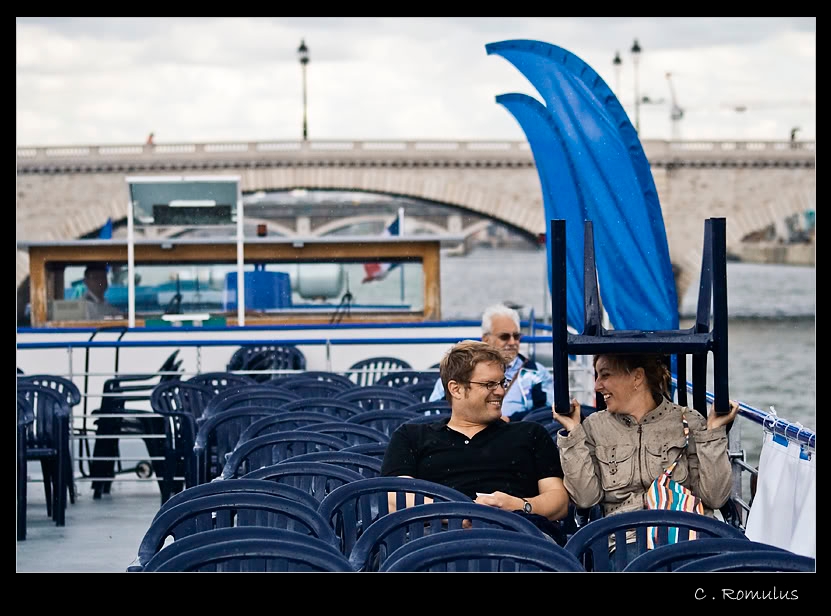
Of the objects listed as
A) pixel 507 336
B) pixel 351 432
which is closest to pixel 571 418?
pixel 351 432

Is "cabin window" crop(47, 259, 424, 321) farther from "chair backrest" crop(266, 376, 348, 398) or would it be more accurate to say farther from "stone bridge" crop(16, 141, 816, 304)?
"stone bridge" crop(16, 141, 816, 304)

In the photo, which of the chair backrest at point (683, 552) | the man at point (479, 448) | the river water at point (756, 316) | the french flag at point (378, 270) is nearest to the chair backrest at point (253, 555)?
the chair backrest at point (683, 552)

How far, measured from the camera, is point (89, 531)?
6434 mm

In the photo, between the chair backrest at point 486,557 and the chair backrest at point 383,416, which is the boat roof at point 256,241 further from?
the chair backrest at point 486,557

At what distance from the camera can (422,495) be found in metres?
3.53

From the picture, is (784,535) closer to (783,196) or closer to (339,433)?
(339,433)

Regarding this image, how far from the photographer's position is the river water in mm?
23594
